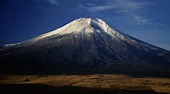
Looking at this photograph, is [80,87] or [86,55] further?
[86,55]

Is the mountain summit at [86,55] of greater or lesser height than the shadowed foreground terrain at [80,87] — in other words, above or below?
above

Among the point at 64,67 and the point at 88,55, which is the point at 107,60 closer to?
the point at 88,55

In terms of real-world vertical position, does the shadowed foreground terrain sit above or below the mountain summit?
below

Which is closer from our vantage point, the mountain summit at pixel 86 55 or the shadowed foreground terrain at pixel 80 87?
the shadowed foreground terrain at pixel 80 87

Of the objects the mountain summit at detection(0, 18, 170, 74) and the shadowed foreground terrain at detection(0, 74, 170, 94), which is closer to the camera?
the shadowed foreground terrain at detection(0, 74, 170, 94)

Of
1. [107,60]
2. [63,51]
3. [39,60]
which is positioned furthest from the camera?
[63,51]

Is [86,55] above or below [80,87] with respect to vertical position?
above

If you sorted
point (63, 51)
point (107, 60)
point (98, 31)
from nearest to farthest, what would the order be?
1. point (107, 60)
2. point (63, 51)
3. point (98, 31)

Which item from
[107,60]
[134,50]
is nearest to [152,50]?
[134,50]
